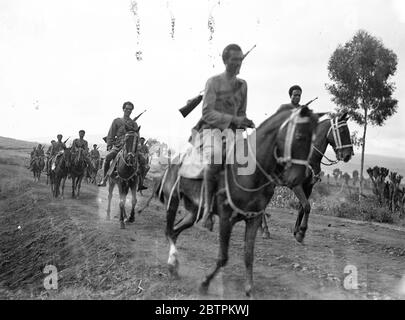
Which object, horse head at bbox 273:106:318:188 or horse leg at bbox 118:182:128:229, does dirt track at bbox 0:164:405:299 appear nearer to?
horse leg at bbox 118:182:128:229

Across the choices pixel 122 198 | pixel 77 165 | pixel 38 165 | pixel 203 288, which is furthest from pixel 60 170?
pixel 203 288

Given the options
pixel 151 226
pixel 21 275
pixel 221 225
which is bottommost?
pixel 21 275

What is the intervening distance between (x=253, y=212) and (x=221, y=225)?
1.54 ft

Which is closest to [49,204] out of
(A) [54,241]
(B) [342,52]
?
(A) [54,241]

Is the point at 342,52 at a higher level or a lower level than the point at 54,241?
higher

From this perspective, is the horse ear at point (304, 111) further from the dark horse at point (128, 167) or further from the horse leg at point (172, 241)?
the dark horse at point (128, 167)

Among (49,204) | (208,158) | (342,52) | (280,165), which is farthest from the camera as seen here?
(342,52)

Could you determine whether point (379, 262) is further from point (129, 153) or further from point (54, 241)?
point (54, 241)

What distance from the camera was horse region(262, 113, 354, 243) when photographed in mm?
9156

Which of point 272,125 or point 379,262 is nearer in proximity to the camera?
point 272,125

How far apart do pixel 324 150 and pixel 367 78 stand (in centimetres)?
1613

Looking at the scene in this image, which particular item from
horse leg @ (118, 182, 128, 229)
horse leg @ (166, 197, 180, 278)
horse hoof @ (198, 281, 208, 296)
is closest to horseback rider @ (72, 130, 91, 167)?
horse leg @ (118, 182, 128, 229)

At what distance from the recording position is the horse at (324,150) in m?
9.16

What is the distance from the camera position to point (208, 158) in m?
5.92
